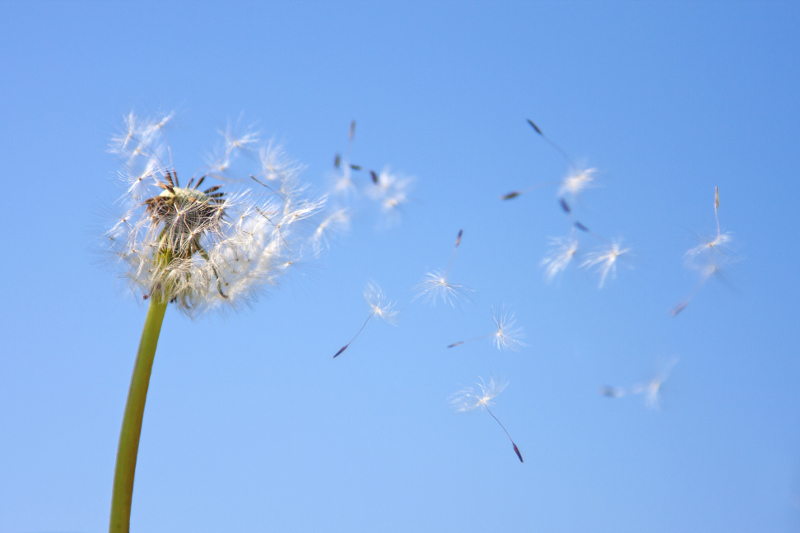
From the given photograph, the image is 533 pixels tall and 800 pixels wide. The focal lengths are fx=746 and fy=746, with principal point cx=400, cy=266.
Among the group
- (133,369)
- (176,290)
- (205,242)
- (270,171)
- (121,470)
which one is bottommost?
(121,470)

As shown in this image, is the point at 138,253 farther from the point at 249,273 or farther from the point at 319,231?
the point at 319,231

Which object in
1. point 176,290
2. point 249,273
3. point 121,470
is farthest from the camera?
point 249,273

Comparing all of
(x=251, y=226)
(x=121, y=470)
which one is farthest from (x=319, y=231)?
(x=121, y=470)

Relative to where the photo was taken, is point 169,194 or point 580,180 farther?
point 169,194

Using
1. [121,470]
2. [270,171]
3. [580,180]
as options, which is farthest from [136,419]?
[580,180]

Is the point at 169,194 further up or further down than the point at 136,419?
further up

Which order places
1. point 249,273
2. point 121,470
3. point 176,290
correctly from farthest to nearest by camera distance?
point 249,273 < point 176,290 < point 121,470
